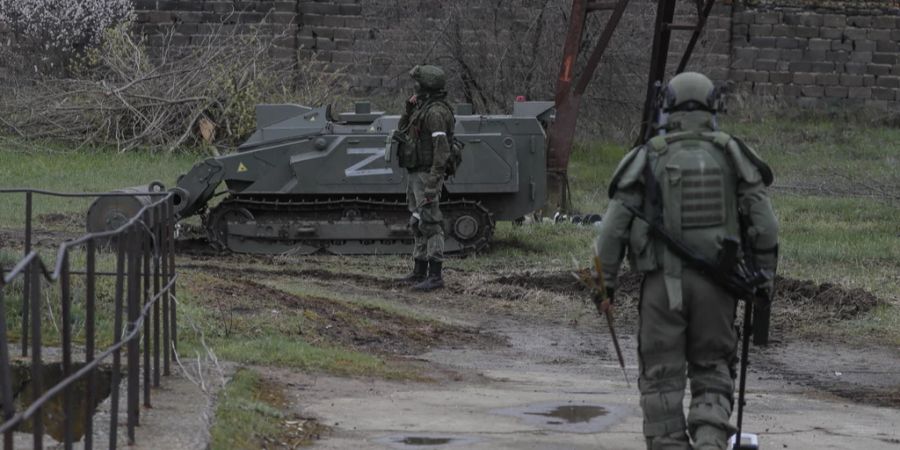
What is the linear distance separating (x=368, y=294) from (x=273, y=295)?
1.73m

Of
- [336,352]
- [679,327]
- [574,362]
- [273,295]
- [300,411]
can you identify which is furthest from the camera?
[273,295]

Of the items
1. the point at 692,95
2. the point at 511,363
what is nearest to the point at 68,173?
the point at 511,363

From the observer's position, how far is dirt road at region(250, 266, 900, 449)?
7.42 metres

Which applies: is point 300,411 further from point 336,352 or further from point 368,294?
point 368,294

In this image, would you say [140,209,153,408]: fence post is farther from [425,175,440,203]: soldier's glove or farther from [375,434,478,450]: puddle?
[425,175,440,203]: soldier's glove

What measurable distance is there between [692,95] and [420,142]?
23.3 feet

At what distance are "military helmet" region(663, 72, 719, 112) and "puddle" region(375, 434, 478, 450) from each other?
1828mm

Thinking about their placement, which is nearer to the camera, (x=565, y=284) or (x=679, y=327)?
(x=679, y=327)

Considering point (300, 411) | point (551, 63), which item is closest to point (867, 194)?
point (551, 63)

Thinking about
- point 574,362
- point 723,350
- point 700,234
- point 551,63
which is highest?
point 551,63

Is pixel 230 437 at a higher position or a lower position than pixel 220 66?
lower

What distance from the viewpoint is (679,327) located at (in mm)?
6566

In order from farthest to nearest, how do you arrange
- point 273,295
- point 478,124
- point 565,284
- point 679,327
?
1. point 478,124
2. point 565,284
3. point 273,295
4. point 679,327

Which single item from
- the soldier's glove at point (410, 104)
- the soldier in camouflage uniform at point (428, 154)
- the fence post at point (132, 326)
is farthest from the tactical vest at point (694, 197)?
the soldier's glove at point (410, 104)
